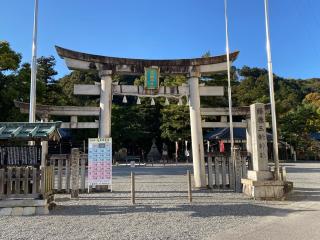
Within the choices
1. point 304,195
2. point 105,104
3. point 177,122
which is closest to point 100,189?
point 105,104

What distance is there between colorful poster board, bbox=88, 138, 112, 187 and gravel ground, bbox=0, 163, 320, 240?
0.59 meters

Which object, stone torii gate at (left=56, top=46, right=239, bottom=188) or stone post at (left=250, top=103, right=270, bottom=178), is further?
stone torii gate at (left=56, top=46, right=239, bottom=188)

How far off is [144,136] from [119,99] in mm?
9517

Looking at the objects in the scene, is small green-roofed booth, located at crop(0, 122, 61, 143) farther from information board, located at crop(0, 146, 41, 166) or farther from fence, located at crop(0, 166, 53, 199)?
fence, located at crop(0, 166, 53, 199)

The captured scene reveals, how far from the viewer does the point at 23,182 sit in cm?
863

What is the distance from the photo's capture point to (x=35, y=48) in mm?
12570

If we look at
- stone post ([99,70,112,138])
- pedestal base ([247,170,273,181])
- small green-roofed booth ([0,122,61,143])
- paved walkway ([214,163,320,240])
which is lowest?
paved walkway ([214,163,320,240])

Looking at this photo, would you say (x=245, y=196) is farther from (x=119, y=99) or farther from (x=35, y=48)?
(x=119, y=99)

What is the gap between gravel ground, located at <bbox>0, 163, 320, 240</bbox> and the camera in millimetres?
6492

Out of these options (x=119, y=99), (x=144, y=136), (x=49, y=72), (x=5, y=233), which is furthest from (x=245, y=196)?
(x=119, y=99)

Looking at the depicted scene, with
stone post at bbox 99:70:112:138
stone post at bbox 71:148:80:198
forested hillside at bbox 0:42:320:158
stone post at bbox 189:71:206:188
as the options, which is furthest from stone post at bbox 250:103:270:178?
forested hillside at bbox 0:42:320:158

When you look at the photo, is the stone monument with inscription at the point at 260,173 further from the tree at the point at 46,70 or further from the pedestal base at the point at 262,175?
the tree at the point at 46,70

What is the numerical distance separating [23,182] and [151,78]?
7.04 metres

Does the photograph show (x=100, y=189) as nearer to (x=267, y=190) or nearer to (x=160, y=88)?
(x=160, y=88)
